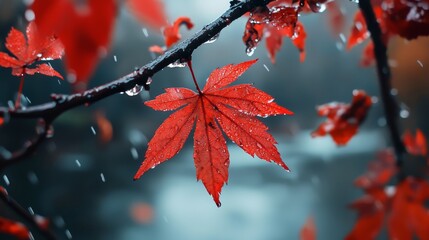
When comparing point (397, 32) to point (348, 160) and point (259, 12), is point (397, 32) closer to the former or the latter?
point (259, 12)

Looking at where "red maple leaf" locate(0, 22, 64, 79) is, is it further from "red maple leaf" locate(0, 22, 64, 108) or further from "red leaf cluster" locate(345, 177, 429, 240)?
"red leaf cluster" locate(345, 177, 429, 240)

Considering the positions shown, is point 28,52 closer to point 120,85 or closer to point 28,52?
point 28,52

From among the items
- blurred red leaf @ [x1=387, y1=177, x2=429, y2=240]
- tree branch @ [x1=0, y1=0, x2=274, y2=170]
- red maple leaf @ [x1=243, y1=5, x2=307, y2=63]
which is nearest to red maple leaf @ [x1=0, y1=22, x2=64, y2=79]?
tree branch @ [x1=0, y1=0, x2=274, y2=170]

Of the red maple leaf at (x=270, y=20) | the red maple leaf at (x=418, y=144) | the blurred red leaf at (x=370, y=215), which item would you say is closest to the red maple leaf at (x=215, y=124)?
the red maple leaf at (x=270, y=20)

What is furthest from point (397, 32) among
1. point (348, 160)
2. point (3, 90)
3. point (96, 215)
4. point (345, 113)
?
point (348, 160)

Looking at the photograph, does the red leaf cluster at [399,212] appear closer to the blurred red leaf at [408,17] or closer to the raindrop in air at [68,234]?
the blurred red leaf at [408,17]
